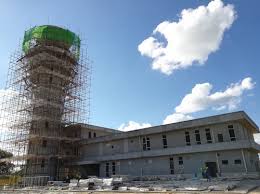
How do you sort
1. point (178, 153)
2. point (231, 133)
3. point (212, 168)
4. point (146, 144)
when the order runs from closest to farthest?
1. point (231, 133)
2. point (212, 168)
3. point (178, 153)
4. point (146, 144)

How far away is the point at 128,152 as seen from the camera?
34094 mm

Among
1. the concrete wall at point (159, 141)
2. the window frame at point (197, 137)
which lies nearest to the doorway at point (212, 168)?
the concrete wall at point (159, 141)

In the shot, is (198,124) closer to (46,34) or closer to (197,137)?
(197,137)

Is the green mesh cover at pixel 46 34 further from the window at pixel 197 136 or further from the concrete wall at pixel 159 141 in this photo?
the window at pixel 197 136

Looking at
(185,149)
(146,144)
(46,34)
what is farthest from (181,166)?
(46,34)

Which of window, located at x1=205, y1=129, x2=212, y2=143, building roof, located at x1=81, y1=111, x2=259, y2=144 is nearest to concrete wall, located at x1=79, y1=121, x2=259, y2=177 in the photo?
window, located at x1=205, y1=129, x2=212, y2=143

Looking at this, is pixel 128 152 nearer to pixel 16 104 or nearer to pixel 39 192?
pixel 39 192

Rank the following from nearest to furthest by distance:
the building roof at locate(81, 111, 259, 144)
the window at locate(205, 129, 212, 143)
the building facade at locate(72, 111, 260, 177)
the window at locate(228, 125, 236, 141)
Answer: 1. the building facade at locate(72, 111, 260, 177)
2. the building roof at locate(81, 111, 259, 144)
3. the window at locate(228, 125, 236, 141)
4. the window at locate(205, 129, 212, 143)

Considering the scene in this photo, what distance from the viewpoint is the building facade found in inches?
1060

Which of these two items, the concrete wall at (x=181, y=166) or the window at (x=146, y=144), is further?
the window at (x=146, y=144)

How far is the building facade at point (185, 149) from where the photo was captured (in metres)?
26.9

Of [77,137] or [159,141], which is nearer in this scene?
[159,141]

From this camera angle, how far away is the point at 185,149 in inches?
1152

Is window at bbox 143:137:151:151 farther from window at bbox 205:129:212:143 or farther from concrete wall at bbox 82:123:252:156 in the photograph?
window at bbox 205:129:212:143
